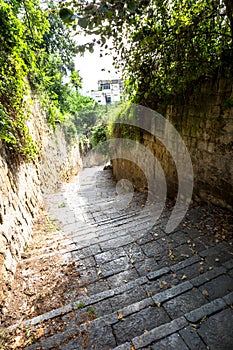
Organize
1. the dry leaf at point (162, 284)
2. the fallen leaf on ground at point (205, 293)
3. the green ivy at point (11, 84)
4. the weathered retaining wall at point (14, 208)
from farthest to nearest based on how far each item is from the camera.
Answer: the green ivy at point (11, 84), the weathered retaining wall at point (14, 208), the dry leaf at point (162, 284), the fallen leaf on ground at point (205, 293)

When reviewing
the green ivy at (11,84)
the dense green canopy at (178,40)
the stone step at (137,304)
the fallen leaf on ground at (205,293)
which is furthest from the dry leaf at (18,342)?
the dense green canopy at (178,40)

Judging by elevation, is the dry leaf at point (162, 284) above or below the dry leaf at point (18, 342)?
above

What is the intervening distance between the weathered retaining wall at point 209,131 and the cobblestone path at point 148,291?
1.44ft

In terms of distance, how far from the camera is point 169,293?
1.67 metres

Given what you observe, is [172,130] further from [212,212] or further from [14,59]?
[14,59]

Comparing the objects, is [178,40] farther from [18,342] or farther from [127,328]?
[18,342]

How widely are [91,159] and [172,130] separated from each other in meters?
15.1

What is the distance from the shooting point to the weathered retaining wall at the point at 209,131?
2447mm

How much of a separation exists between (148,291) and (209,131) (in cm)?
238

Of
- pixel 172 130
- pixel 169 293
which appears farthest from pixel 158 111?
pixel 169 293

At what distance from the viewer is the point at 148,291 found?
1.75 m

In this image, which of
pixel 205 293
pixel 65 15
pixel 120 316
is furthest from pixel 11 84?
pixel 205 293

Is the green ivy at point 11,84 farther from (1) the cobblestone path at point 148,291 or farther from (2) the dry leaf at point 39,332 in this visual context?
(2) the dry leaf at point 39,332

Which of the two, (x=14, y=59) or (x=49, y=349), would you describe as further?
(x=14, y=59)
